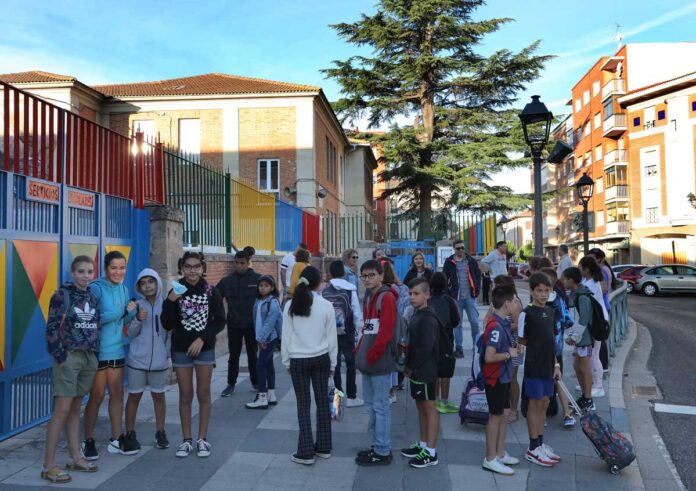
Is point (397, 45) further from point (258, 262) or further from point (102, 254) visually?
point (102, 254)

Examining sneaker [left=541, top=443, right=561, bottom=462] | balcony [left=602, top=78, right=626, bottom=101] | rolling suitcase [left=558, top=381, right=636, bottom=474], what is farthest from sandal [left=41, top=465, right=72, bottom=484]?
balcony [left=602, top=78, right=626, bottom=101]

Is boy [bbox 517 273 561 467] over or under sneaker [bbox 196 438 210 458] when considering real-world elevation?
over

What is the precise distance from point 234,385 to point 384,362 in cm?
306

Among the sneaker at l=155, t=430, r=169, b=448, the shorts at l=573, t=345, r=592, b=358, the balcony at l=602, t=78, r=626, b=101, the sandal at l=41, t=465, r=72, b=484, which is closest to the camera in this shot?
the sandal at l=41, t=465, r=72, b=484

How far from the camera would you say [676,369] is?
30.2ft

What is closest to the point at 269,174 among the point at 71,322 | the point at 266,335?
the point at 266,335

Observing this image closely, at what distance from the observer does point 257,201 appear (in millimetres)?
12391

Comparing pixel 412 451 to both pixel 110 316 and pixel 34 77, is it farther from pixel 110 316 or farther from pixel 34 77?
pixel 34 77

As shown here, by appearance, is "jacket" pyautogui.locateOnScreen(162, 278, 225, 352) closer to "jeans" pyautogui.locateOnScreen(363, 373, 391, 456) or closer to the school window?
"jeans" pyautogui.locateOnScreen(363, 373, 391, 456)

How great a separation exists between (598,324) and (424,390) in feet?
8.61

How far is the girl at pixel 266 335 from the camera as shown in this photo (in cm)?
629

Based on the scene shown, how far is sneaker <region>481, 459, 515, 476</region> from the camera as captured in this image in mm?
4359

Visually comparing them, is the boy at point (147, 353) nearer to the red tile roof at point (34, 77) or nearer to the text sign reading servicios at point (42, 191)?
the text sign reading servicios at point (42, 191)

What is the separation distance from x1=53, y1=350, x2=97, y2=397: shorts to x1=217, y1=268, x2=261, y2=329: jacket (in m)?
2.50
